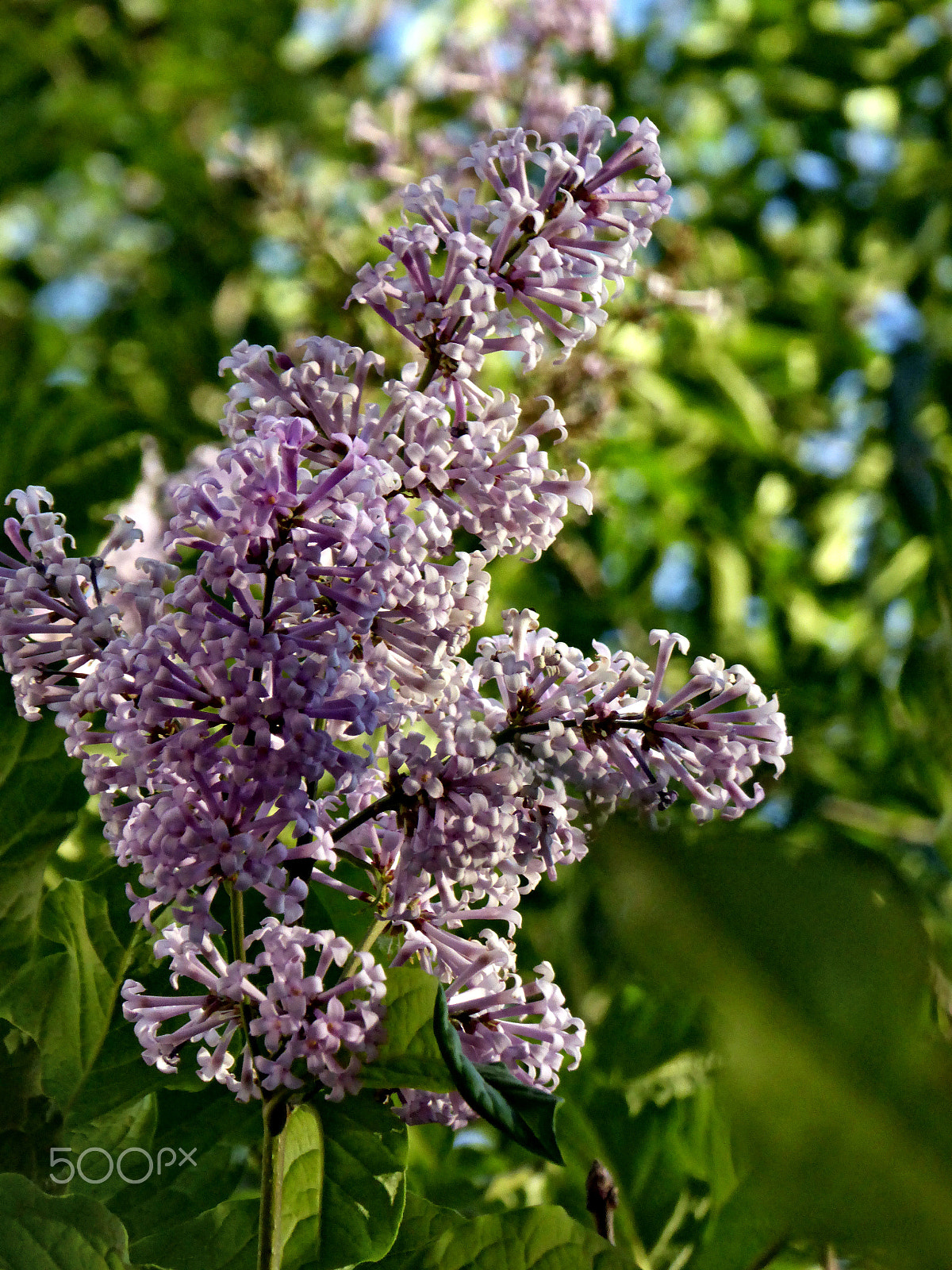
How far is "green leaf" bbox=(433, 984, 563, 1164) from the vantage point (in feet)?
1.94

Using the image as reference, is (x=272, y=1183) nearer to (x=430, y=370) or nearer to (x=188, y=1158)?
(x=188, y=1158)

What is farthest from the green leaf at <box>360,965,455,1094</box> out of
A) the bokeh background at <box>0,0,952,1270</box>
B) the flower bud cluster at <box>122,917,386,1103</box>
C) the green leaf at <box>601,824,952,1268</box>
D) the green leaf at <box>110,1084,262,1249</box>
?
the green leaf at <box>601,824,952,1268</box>

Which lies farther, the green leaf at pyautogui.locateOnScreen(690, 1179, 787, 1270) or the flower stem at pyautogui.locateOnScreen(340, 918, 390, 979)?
the green leaf at pyautogui.locateOnScreen(690, 1179, 787, 1270)

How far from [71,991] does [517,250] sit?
561mm

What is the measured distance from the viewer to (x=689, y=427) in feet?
7.59

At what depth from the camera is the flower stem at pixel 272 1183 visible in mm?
645

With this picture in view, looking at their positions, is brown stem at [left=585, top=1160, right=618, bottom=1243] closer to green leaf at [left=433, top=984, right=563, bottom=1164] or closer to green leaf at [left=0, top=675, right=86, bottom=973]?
green leaf at [left=433, top=984, right=563, bottom=1164]

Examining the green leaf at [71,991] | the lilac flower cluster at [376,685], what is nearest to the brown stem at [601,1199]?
the lilac flower cluster at [376,685]

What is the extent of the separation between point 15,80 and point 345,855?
94.9 inches

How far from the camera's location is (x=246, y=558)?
69 centimetres

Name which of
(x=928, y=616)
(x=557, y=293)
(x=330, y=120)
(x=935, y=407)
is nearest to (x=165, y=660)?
(x=557, y=293)

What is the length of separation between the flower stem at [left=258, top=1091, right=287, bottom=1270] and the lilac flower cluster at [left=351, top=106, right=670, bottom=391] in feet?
1.29

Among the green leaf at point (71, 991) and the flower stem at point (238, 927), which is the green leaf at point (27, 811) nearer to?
the green leaf at point (71, 991)

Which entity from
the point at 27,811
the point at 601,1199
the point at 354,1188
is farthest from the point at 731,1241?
the point at 27,811
